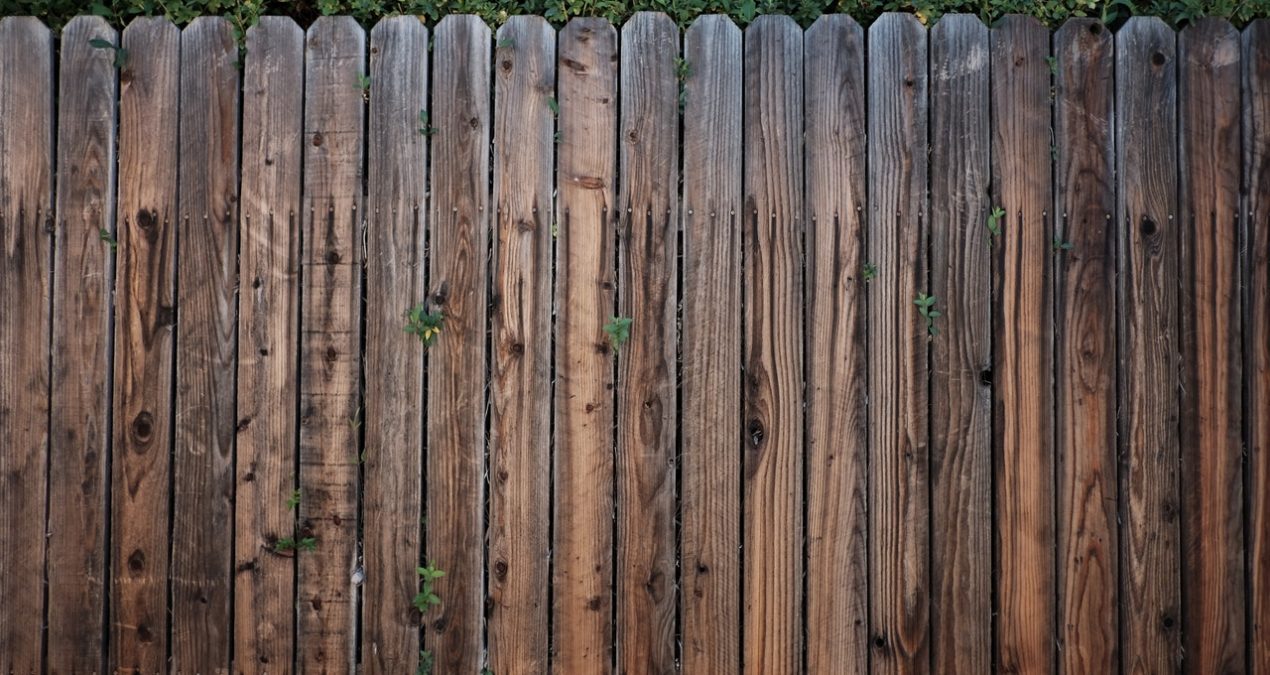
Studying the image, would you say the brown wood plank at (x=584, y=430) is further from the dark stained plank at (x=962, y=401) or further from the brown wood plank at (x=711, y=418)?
the dark stained plank at (x=962, y=401)

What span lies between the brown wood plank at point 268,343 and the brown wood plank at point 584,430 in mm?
752

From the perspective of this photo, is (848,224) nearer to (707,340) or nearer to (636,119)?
(707,340)

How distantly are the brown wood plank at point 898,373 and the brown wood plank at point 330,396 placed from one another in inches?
56.8

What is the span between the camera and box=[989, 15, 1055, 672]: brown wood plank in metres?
2.42

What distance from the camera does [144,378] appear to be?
248 centimetres

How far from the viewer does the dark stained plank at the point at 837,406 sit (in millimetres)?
2432

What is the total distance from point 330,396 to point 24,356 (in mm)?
891

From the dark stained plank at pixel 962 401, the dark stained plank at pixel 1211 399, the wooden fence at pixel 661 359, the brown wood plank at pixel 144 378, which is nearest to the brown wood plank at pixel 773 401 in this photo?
the wooden fence at pixel 661 359

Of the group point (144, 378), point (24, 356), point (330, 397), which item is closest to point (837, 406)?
point (330, 397)

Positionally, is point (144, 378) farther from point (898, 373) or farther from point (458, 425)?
point (898, 373)

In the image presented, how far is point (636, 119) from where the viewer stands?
8.11 ft

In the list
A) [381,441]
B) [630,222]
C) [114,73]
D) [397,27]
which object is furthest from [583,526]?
[114,73]

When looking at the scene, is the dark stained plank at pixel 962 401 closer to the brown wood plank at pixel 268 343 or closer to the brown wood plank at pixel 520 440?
the brown wood plank at pixel 520 440

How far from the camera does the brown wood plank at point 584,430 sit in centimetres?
244
